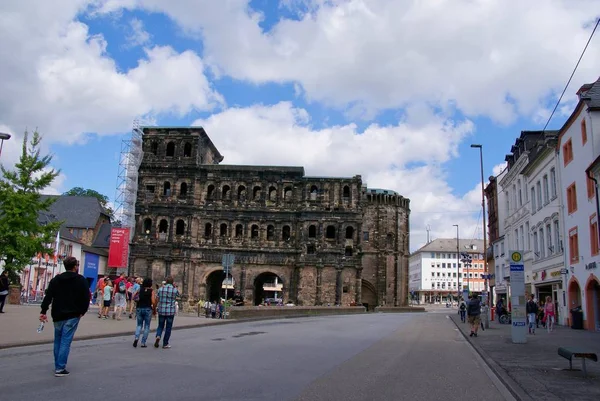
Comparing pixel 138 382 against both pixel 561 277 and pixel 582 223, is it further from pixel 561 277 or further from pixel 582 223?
pixel 561 277


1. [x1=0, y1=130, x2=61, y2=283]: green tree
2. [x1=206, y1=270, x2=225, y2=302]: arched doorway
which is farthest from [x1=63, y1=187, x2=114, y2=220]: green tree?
[x1=0, y1=130, x2=61, y2=283]: green tree

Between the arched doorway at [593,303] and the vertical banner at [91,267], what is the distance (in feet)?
183

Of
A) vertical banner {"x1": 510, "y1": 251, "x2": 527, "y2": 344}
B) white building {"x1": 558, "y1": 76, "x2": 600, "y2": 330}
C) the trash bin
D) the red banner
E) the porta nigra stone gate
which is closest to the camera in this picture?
vertical banner {"x1": 510, "y1": 251, "x2": 527, "y2": 344}

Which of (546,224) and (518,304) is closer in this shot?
(518,304)

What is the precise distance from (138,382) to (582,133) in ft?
81.9

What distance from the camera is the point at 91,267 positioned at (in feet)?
220

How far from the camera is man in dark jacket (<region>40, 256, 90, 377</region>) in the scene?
870 cm

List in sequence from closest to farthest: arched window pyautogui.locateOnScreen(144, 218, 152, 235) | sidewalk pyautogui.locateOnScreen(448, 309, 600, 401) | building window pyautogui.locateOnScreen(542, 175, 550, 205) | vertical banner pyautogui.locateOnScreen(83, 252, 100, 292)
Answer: sidewalk pyautogui.locateOnScreen(448, 309, 600, 401)
building window pyautogui.locateOnScreen(542, 175, 550, 205)
arched window pyautogui.locateOnScreen(144, 218, 152, 235)
vertical banner pyautogui.locateOnScreen(83, 252, 100, 292)

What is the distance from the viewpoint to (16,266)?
33.2m

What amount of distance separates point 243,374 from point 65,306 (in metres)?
3.25

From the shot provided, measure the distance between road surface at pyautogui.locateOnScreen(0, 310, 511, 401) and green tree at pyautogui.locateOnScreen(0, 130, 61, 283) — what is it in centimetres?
2152

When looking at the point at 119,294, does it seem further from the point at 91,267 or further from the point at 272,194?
the point at 91,267

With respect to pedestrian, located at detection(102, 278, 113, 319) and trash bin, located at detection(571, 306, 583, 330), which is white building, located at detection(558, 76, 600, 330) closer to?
trash bin, located at detection(571, 306, 583, 330)

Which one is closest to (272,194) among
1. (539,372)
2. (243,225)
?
(243,225)
